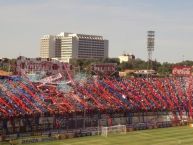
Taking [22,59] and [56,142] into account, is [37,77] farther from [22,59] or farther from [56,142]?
[56,142]

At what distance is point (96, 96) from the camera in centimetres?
6725

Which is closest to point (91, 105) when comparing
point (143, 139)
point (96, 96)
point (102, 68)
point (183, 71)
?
point (96, 96)

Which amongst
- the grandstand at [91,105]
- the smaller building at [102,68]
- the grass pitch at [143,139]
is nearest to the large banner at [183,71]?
the grandstand at [91,105]

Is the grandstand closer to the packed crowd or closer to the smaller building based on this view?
the packed crowd

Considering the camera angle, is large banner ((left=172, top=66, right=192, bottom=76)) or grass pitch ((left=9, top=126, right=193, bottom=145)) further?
large banner ((left=172, top=66, right=192, bottom=76))

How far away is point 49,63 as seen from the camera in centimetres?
6719

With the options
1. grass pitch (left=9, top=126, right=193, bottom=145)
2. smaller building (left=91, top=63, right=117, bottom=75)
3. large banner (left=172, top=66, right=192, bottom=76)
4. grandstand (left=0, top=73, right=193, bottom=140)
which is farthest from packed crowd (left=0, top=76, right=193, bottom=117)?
large banner (left=172, top=66, right=192, bottom=76)

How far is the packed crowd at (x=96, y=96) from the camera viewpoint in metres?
56.7

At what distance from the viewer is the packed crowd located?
56.7m

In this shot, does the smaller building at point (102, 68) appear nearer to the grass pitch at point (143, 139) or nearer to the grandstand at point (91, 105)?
the grandstand at point (91, 105)

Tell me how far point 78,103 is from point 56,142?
1403cm

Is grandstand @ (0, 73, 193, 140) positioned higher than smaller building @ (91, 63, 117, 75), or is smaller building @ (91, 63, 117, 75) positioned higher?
smaller building @ (91, 63, 117, 75)

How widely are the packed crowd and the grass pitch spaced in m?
6.88

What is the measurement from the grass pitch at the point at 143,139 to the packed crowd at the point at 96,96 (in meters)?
6.88
